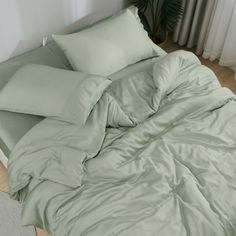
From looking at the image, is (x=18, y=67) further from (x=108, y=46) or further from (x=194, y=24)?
(x=194, y=24)

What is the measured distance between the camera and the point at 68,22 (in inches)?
98.3

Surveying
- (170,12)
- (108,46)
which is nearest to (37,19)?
(108,46)

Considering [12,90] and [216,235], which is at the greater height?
[12,90]

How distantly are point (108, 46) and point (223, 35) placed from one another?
1.18 metres

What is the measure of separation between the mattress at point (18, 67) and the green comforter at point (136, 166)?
0.41 ft

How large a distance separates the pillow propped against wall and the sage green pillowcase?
206 millimetres

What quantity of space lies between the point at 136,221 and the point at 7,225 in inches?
32.1

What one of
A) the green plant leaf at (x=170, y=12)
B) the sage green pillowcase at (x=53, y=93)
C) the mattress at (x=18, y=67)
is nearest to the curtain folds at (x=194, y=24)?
the green plant leaf at (x=170, y=12)

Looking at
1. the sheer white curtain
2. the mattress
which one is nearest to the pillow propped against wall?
the mattress

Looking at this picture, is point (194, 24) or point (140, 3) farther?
point (194, 24)

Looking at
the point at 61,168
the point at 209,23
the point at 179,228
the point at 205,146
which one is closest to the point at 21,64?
the point at 61,168

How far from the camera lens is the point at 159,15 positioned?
3.01 metres

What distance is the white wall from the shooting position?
215 centimetres

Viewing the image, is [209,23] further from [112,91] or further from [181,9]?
[112,91]
